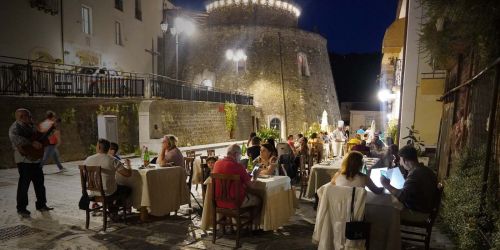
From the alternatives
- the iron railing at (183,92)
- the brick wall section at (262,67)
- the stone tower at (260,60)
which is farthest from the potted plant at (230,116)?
the brick wall section at (262,67)

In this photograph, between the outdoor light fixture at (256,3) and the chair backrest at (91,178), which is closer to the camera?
the chair backrest at (91,178)

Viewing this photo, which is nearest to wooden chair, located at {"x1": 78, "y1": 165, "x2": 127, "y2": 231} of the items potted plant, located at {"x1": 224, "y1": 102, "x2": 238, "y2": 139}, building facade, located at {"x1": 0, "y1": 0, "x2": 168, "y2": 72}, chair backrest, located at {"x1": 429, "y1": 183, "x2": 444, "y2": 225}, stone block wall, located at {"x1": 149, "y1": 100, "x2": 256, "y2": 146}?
chair backrest, located at {"x1": 429, "y1": 183, "x2": 444, "y2": 225}

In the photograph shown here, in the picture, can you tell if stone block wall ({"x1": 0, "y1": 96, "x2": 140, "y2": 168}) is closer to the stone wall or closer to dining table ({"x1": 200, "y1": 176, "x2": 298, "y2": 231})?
the stone wall

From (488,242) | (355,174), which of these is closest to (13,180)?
(355,174)

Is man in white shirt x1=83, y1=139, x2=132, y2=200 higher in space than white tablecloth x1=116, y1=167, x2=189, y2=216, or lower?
higher

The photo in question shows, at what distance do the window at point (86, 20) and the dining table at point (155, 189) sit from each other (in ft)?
48.0

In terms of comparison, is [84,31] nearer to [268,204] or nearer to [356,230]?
[268,204]

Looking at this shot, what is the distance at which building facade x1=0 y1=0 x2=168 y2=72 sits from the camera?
46.5 feet

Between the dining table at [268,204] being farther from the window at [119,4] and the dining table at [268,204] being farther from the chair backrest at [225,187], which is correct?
the window at [119,4]

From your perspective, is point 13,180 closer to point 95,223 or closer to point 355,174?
point 95,223

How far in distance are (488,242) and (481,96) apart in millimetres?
2178

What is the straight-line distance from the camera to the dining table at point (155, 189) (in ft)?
17.9

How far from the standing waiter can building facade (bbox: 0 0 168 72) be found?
33.0 feet

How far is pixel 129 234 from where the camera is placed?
5043 millimetres
